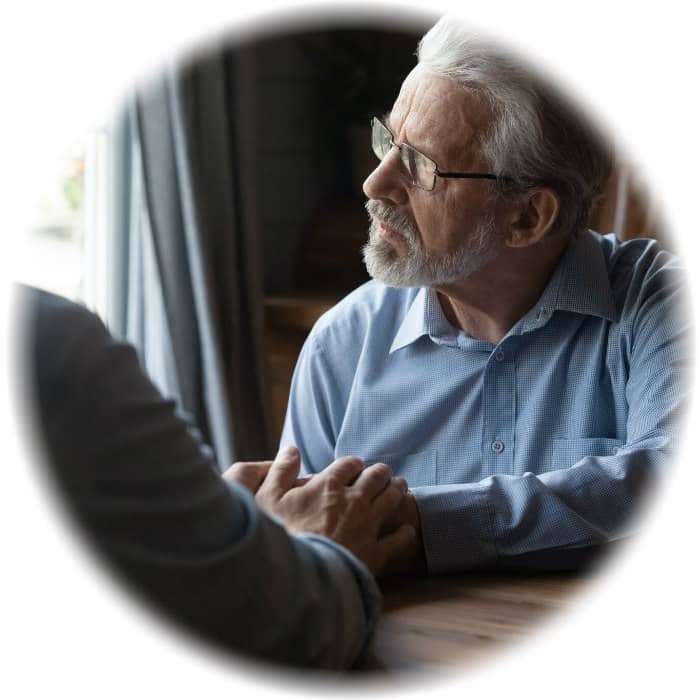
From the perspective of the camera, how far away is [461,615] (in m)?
1.11

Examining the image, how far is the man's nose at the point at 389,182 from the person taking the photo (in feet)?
5.88

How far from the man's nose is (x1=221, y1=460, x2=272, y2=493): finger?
0.62 metres

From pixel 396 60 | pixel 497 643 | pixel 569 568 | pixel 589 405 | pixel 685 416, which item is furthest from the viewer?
pixel 396 60

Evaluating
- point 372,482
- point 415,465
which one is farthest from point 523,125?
point 372,482

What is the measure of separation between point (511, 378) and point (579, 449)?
6.3 inches

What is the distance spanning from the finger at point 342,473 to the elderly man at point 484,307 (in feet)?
1.15

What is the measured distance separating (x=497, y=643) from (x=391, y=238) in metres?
0.93

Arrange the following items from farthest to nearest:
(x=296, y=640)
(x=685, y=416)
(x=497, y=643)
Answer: (x=685, y=416) < (x=497, y=643) < (x=296, y=640)

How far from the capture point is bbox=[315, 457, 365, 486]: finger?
4.22ft

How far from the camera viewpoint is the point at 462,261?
69.2 inches

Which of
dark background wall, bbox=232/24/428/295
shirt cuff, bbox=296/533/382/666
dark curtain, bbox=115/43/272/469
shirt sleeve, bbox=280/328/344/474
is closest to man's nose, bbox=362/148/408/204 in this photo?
shirt sleeve, bbox=280/328/344/474

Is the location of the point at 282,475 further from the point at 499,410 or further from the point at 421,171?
the point at 421,171

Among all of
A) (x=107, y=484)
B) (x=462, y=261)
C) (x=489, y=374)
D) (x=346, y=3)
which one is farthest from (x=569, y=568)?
(x=346, y=3)

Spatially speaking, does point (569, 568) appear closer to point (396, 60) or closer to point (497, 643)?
point (497, 643)
